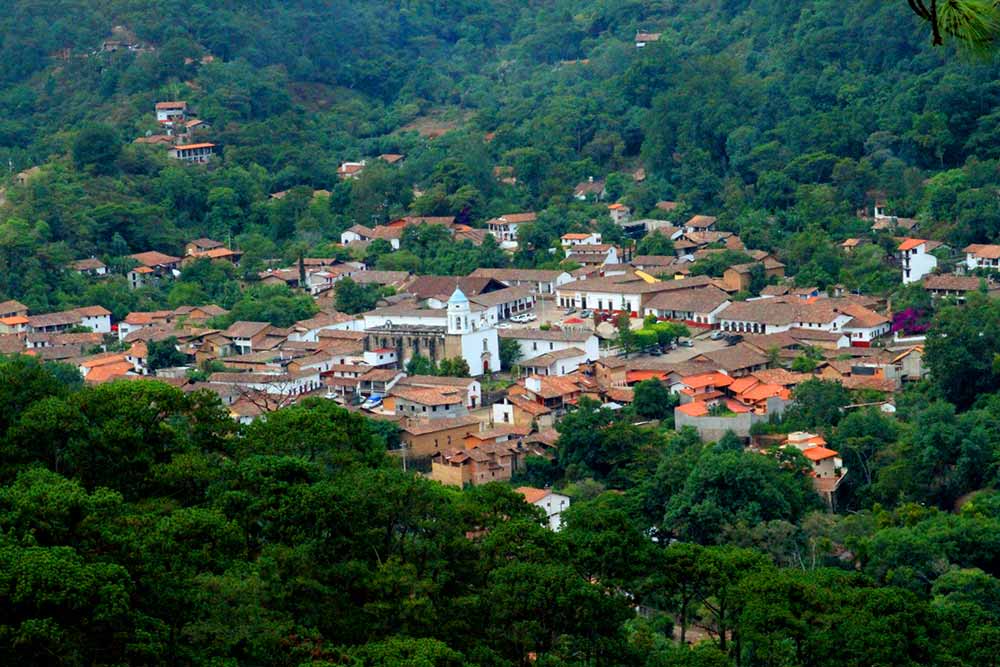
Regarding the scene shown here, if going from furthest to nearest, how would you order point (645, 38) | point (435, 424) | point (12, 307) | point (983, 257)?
1. point (645, 38)
2. point (12, 307)
3. point (983, 257)
4. point (435, 424)

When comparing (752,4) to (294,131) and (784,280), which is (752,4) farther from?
(784,280)

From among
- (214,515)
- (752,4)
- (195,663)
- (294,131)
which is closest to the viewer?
(195,663)

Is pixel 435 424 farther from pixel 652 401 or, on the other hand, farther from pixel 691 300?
pixel 691 300

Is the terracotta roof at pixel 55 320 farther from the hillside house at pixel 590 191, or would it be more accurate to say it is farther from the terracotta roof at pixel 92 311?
the hillside house at pixel 590 191

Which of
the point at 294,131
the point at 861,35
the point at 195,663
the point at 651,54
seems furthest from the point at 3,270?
the point at 195,663

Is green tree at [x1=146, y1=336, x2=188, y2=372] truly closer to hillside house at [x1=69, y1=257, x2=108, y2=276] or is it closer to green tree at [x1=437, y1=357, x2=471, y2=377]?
green tree at [x1=437, y1=357, x2=471, y2=377]

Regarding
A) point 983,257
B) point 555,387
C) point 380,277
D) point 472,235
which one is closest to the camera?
point 555,387

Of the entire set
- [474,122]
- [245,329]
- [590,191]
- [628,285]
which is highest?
[474,122]

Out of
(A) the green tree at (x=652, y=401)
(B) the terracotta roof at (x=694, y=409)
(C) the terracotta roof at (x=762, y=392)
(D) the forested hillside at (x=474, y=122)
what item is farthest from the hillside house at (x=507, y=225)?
(B) the terracotta roof at (x=694, y=409)

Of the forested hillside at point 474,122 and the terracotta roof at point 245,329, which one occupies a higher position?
the forested hillside at point 474,122

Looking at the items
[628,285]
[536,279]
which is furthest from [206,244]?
[628,285]

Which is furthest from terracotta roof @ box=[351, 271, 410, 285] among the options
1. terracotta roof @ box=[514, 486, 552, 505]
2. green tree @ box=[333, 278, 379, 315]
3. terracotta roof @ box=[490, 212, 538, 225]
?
terracotta roof @ box=[514, 486, 552, 505]
